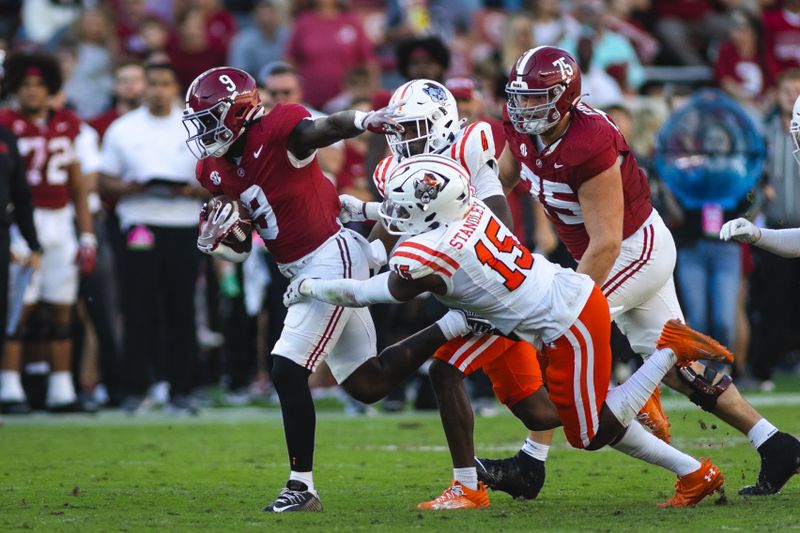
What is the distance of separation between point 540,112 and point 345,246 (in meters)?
1.01

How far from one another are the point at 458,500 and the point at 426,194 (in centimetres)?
129

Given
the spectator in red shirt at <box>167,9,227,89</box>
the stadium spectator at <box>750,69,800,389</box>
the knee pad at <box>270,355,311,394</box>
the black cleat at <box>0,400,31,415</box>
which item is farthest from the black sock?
the spectator in red shirt at <box>167,9,227,89</box>

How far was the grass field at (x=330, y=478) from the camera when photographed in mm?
5398

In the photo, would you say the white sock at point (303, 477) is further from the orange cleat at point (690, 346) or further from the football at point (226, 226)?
the orange cleat at point (690, 346)

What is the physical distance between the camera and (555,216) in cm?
626

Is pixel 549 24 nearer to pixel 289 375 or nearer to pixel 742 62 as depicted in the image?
pixel 742 62

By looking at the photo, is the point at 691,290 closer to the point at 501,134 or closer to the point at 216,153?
the point at 501,134

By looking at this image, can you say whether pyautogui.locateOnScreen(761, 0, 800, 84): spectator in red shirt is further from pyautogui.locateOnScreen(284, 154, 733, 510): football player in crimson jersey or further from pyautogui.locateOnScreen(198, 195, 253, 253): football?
pyautogui.locateOnScreen(198, 195, 253, 253): football

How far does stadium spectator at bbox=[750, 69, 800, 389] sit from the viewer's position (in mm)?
11328

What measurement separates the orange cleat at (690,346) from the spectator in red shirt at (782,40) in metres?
8.44

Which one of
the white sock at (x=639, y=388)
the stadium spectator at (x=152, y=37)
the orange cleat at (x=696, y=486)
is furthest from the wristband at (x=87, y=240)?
the orange cleat at (x=696, y=486)

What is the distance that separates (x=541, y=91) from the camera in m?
5.90

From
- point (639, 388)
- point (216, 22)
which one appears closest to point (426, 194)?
point (639, 388)

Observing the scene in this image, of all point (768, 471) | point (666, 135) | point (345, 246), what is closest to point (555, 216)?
point (345, 246)
